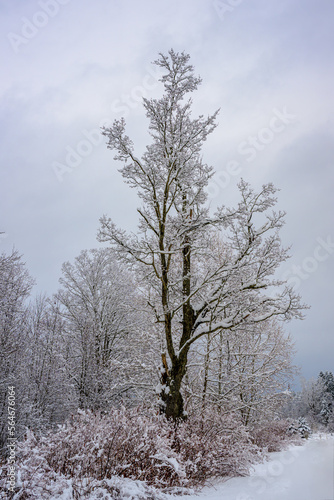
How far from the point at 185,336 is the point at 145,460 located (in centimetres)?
371

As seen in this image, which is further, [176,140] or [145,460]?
[176,140]

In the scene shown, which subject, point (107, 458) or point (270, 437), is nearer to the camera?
point (107, 458)

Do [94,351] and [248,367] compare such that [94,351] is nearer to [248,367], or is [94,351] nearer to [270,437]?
[248,367]

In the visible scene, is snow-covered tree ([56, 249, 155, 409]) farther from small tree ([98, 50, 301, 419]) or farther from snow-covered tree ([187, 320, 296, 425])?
A: small tree ([98, 50, 301, 419])

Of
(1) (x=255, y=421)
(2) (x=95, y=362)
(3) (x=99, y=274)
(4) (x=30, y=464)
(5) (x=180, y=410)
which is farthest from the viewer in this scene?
(3) (x=99, y=274)

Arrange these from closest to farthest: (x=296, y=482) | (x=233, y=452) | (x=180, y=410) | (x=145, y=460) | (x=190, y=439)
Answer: (x=296, y=482), (x=145, y=460), (x=190, y=439), (x=233, y=452), (x=180, y=410)

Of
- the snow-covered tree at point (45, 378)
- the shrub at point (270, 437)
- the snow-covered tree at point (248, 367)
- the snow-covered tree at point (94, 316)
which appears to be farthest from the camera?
the snow-covered tree at point (94, 316)

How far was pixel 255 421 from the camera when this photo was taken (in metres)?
12.3

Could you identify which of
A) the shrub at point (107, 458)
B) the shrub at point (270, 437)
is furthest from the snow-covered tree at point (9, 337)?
the shrub at point (270, 437)

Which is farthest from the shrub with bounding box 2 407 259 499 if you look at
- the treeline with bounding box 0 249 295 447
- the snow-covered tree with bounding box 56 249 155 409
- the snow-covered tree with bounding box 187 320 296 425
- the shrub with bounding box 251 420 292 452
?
the snow-covered tree with bounding box 56 249 155 409

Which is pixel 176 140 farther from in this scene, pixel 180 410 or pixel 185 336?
pixel 180 410

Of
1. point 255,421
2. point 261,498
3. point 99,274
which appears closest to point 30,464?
point 261,498

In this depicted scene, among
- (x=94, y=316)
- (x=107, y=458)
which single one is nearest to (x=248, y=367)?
(x=107, y=458)

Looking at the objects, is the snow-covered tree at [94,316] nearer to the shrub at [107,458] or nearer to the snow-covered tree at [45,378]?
the snow-covered tree at [45,378]
